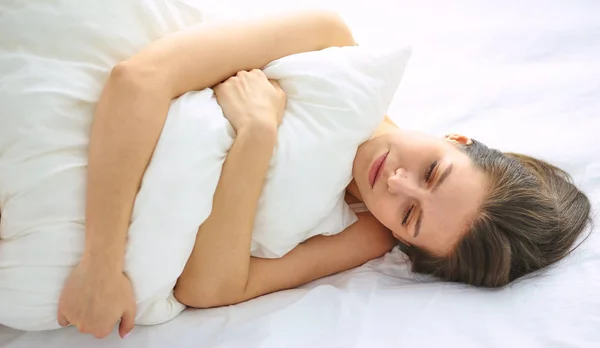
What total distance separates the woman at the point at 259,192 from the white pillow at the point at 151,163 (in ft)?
0.10

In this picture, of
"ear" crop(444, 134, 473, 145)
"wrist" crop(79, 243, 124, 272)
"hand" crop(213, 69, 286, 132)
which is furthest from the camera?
"ear" crop(444, 134, 473, 145)

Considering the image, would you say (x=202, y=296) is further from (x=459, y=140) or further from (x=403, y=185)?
(x=459, y=140)

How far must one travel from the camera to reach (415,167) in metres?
1.20

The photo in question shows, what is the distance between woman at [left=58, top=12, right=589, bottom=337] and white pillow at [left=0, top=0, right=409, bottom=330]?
3cm

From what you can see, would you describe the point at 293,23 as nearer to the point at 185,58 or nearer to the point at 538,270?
the point at 185,58

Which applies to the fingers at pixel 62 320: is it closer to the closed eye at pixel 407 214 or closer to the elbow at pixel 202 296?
the elbow at pixel 202 296

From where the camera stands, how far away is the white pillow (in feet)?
3.31

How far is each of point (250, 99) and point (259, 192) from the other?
168 millimetres

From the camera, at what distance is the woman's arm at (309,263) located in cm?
114

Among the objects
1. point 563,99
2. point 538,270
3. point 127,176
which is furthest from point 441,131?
point 127,176

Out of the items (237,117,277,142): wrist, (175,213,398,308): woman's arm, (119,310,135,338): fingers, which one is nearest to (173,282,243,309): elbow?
(175,213,398,308): woman's arm

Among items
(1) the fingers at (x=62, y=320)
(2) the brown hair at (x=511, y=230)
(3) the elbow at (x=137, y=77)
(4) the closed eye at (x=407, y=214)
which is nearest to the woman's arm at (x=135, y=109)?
(3) the elbow at (x=137, y=77)

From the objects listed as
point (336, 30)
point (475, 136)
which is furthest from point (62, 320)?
point (475, 136)

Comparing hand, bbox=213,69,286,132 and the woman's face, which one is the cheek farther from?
hand, bbox=213,69,286,132
